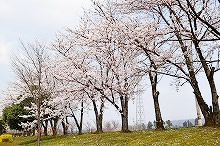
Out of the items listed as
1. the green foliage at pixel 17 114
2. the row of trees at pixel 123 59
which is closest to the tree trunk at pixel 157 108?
the row of trees at pixel 123 59

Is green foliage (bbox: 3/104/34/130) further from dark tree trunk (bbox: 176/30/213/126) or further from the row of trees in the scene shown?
dark tree trunk (bbox: 176/30/213/126)

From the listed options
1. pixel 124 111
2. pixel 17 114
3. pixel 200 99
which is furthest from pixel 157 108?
pixel 17 114

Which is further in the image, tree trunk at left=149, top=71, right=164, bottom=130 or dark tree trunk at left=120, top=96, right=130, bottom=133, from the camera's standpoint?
dark tree trunk at left=120, top=96, right=130, bottom=133

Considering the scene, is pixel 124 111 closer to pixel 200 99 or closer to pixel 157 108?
pixel 157 108

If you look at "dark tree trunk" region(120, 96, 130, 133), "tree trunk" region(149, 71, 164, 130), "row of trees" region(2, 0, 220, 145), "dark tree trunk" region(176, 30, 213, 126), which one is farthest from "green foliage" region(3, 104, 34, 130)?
"dark tree trunk" region(176, 30, 213, 126)

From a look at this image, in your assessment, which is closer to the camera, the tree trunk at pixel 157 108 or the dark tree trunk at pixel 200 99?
the dark tree trunk at pixel 200 99

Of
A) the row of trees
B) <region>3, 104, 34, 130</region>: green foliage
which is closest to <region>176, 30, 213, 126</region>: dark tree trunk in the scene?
the row of trees

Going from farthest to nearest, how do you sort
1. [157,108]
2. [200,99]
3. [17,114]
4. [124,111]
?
[17,114], [124,111], [157,108], [200,99]

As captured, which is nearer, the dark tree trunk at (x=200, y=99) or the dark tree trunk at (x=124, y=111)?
the dark tree trunk at (x=200, y=99)

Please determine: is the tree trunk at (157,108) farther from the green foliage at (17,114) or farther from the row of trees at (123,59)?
the green foliage at (17,114)

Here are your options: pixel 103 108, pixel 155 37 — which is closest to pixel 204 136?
pixel 155 37

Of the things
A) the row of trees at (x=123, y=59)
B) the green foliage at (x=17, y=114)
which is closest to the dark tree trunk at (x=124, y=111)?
the row of trees at (x=123, y=59)

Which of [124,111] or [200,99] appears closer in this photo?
[200,99]

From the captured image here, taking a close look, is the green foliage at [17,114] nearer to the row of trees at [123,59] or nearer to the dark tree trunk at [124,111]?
the row of trees at [123,59]
